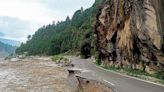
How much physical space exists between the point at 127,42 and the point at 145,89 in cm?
2049

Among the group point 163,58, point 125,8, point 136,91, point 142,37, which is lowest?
point 136,91

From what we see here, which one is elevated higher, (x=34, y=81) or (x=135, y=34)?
(x=135, y=34)

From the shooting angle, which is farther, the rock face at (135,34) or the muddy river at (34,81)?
the muddy river at (34,81)

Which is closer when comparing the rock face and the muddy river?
the rock face

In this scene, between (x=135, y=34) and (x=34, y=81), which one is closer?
(x=135, y=34)

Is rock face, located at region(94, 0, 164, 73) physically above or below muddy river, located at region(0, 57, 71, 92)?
above

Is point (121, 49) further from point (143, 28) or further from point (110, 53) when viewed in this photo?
point (143, 28)

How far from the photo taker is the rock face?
34906 millimetres

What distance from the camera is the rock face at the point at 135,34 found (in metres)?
34.9

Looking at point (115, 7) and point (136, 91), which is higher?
point (115, 7)

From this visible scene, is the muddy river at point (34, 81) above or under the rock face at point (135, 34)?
under

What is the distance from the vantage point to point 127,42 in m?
46.2

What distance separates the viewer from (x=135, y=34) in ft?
133

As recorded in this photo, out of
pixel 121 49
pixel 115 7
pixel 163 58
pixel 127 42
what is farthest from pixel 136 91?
pixel 115 7
